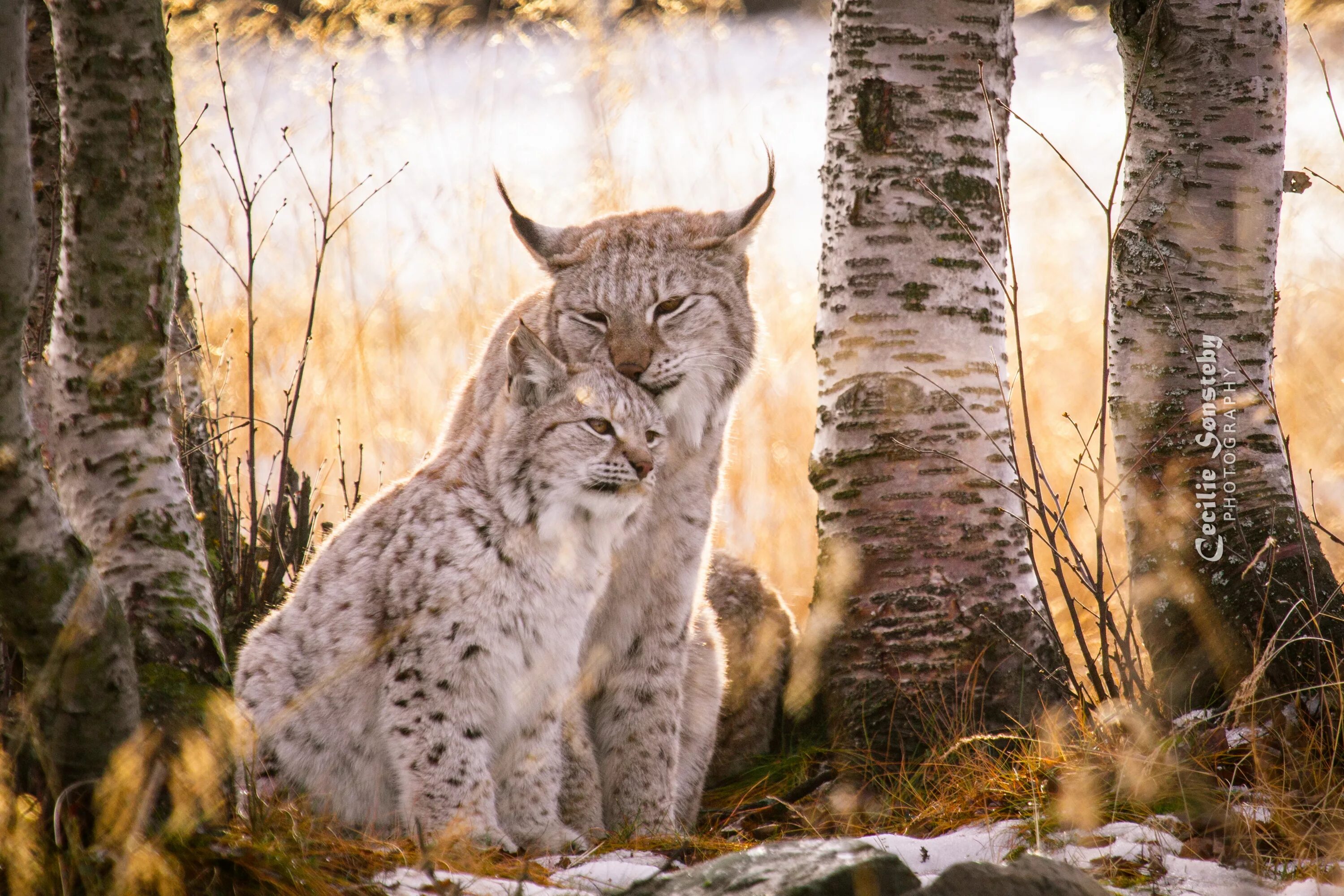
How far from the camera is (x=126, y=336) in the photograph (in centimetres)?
248

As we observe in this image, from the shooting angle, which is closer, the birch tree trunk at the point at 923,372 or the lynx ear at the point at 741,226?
the birch tree trunk at the point at 923,372

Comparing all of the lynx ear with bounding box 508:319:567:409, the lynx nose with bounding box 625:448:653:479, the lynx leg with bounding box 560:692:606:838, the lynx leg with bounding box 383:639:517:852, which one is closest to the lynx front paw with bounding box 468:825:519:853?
the lynx leg with bounding box 383:639:517:852

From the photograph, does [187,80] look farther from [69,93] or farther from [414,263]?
[69,93]

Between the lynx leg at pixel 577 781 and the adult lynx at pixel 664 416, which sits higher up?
the adult lynx at pixel 664 416

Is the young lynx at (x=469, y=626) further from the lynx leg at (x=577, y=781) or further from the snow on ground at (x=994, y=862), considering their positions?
the snow on ground at (x=994, y=862)

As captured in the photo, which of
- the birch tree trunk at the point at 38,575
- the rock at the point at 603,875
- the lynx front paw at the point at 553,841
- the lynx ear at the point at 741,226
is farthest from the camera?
the lynx ear at the point at 741,226

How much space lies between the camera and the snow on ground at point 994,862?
7.72 ft

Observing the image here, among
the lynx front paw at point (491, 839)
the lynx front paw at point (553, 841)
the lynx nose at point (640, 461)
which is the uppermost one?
the lynx nose at point (640, 461)

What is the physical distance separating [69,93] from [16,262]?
0.71m

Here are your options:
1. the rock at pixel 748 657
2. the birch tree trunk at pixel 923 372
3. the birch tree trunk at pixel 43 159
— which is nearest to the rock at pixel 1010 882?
the birch tree trunk at pixel 923 372

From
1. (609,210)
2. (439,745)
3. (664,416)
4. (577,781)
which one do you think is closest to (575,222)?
(609,210)

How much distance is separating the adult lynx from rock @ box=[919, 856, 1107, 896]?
1816mm

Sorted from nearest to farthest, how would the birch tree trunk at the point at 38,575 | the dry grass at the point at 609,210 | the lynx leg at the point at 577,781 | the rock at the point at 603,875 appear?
the birch tree trunk at the point at 38,575
the rock at the point at 603,875
the lynx leg at the point at 577,781
the dry grass at the point at 609,210

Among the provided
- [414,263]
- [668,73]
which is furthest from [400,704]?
[668,73]
